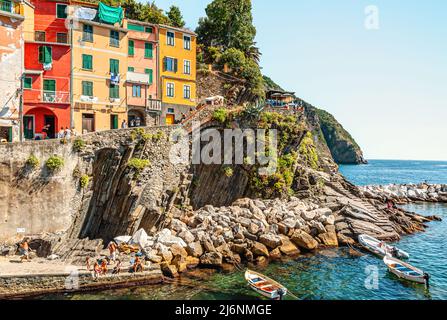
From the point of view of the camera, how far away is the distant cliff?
18912cm

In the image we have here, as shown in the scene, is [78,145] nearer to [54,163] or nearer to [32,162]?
[54,163]

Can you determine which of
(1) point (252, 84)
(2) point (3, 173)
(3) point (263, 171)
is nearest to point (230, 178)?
(3) point (263, 171)

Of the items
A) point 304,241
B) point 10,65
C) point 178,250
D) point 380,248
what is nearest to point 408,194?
point 380,248

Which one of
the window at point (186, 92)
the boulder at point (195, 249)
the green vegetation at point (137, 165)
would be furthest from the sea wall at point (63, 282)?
the window at point (186, 92)

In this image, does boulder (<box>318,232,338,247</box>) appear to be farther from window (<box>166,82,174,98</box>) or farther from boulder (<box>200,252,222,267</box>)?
window (<box>166,82,174,98</box>)

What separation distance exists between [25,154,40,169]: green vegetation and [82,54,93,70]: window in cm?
1307

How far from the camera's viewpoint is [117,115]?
39031mm

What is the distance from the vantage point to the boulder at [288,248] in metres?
30.6

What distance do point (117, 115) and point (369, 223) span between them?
3019cm

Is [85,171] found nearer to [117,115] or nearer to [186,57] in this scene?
[117,115]

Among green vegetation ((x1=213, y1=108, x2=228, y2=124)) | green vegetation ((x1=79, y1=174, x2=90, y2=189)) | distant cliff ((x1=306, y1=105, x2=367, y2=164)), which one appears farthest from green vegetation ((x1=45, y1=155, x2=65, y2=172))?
distant cliff ((x1=306, y1=105, x2=367, y2=164))

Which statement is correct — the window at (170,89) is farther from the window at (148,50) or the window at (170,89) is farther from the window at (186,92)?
the window at (148,50)

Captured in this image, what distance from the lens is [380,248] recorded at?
31125mm
